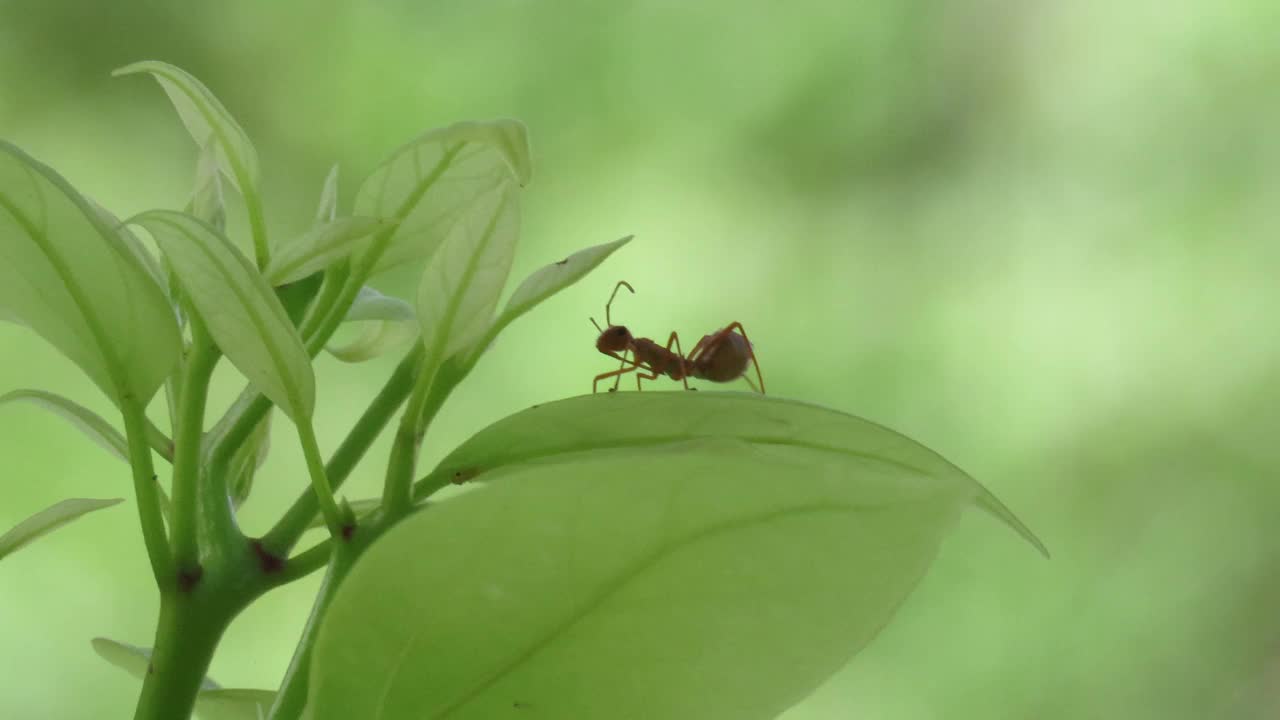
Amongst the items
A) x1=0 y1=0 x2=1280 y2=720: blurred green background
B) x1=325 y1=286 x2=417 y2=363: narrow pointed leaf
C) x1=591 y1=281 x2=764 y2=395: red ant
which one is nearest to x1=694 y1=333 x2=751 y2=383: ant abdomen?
x1=591 y1=281 x2=764 y2=395: red ant

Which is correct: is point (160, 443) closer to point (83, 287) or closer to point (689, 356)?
point (83, 287)

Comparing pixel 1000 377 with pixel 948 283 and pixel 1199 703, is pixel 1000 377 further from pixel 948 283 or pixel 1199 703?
pixel 1199 703

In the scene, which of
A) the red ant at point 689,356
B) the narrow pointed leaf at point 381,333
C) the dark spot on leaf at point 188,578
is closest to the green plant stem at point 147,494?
the dark spot on leaf at point 188,578

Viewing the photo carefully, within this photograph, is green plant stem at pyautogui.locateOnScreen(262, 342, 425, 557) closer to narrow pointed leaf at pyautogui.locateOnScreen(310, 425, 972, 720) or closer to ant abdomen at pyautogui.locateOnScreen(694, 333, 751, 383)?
narrow pointed leaf at pyautogui.locateOnScreen(310, 425, 972, 720)

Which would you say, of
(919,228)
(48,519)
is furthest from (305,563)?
(919,228)

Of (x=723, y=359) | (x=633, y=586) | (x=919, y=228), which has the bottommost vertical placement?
(x=633, y=586)

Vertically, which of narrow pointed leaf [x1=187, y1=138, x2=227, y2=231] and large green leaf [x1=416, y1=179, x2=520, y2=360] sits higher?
narrow pointed leaf [x1=187, y1=138, x2=227, y2=231]

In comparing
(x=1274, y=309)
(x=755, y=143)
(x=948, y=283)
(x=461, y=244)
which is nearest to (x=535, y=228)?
(x=755, y=143)
